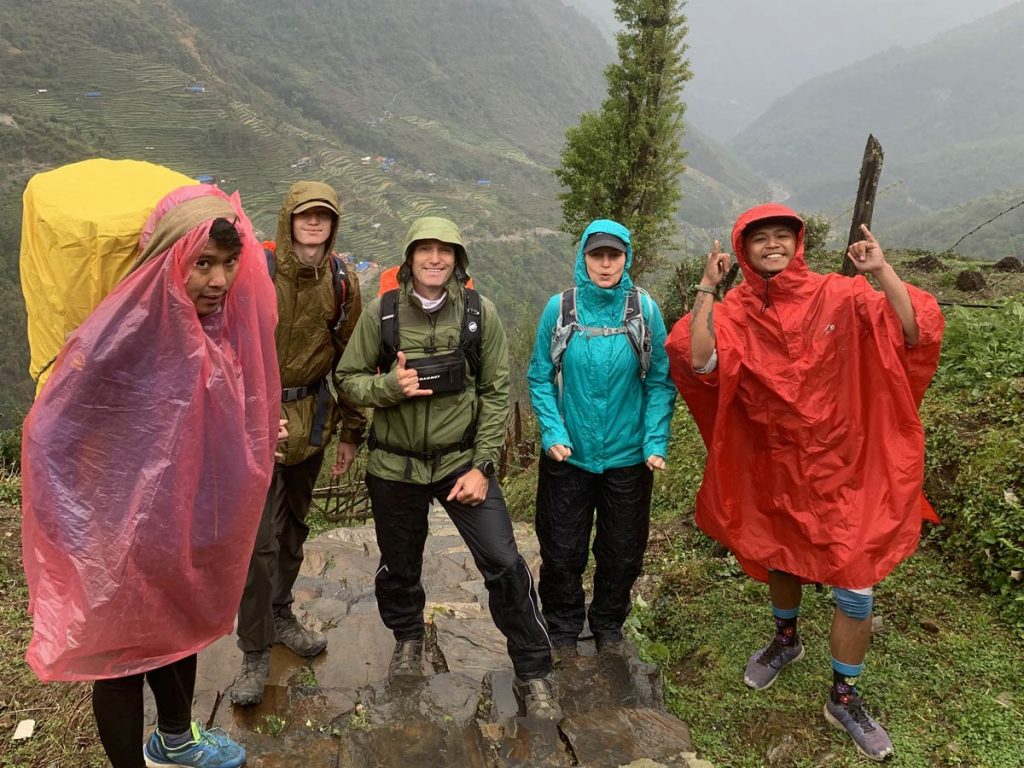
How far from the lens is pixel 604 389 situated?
2.75 meters

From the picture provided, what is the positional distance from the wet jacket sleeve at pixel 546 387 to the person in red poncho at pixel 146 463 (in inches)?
46.7

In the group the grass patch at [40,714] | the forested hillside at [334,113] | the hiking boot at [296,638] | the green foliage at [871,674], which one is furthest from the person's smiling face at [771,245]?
the forested hillside at [334,113]

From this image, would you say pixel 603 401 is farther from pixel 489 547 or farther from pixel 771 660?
pixel 771 660

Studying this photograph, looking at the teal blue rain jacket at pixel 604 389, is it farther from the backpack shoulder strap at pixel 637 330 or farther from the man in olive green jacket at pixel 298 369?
the man in olive green jacket at pixel 298 369

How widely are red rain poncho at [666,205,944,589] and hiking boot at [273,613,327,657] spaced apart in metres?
2.04

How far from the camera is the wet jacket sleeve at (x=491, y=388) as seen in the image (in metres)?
2.64

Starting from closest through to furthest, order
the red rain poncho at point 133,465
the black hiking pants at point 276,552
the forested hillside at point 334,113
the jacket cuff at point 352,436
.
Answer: the red rain poncho at point 133,465, the black hiking pants at point 276,552, the jacket cuff at point 352,436, the forested hillside at point 334,113

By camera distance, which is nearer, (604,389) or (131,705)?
(131,705)

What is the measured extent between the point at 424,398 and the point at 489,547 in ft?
2.12

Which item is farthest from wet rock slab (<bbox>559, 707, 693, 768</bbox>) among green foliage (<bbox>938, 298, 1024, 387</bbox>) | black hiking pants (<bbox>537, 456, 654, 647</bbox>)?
green foliage (<bbox>938, 298, 1024, 387</bbox>)

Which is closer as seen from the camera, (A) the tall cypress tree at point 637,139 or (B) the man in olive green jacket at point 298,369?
(B) the man in olive green jacket at point 298,369

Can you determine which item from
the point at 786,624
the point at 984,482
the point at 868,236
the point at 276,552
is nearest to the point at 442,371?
the point at 276,552

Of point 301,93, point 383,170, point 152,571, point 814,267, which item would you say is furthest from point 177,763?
point 301,93

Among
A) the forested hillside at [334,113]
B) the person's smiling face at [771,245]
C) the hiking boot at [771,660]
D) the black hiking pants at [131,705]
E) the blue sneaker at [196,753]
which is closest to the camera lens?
the black hiking pants at [131,705]
